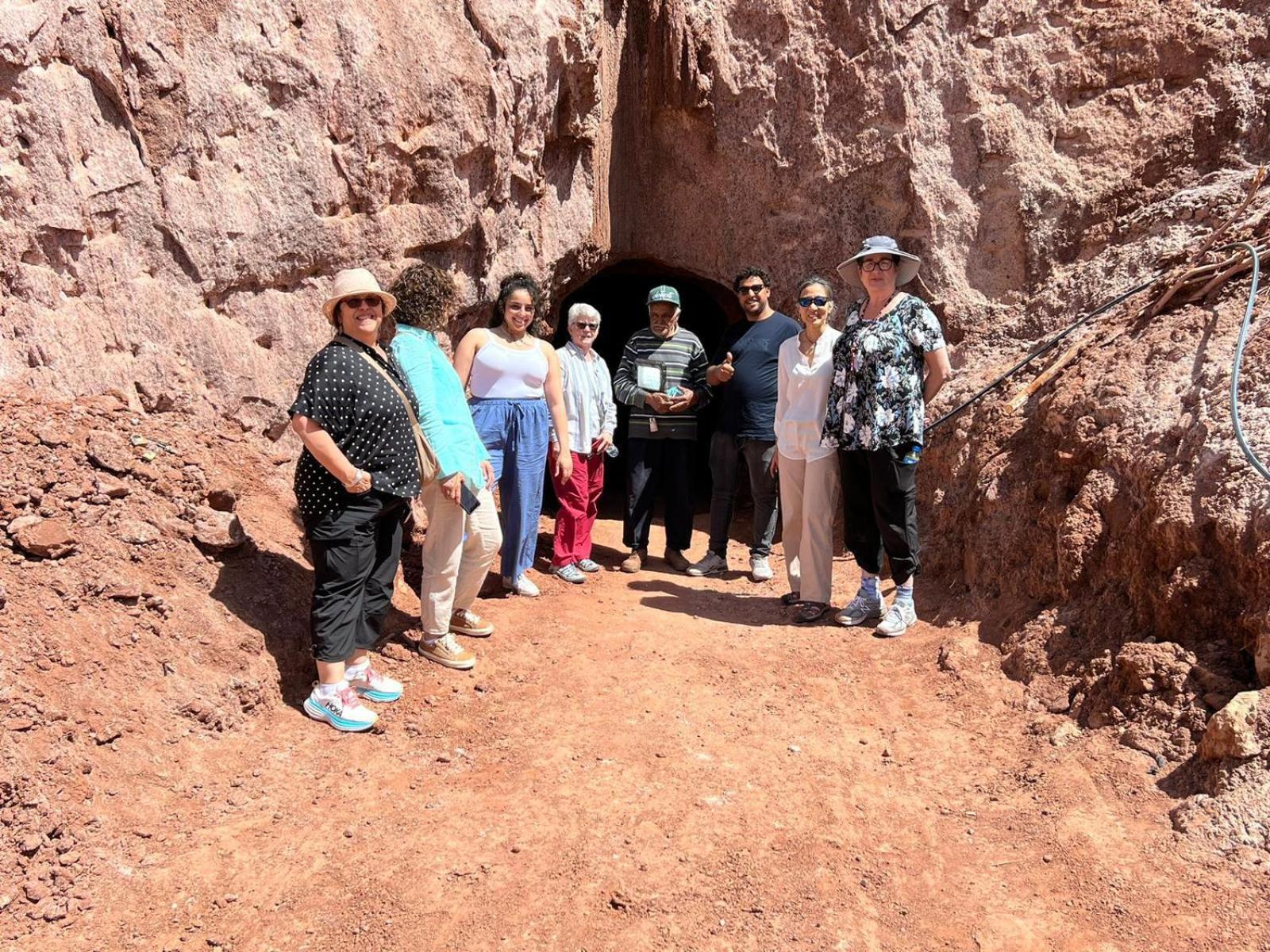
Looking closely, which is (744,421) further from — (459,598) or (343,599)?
(343,599)

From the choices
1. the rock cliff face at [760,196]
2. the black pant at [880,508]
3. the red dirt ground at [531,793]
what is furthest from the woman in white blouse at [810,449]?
the rock cliff face at [760,196]

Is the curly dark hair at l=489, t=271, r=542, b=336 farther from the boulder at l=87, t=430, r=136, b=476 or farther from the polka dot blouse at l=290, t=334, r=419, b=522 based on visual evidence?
the boulder at l=87, t=430, r=136, b=476

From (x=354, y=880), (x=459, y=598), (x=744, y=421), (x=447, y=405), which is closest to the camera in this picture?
(x=354, y=880)

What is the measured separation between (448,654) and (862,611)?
197 cm

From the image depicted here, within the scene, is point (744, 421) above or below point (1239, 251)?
below

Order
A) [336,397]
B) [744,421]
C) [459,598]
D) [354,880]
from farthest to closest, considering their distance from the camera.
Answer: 1. [744,421]
2. [459,598]
3. [336,397]
4. [354,880]

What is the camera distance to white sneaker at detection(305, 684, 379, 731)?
12.2 ft

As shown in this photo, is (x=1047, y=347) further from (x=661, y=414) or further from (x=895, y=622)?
(x=661, y=414)

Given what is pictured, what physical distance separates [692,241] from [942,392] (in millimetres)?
2053

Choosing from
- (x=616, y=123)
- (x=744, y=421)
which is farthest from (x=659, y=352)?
(x=616, y=123)

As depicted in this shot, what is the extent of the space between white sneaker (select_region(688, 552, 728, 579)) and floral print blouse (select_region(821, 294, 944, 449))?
158 cm

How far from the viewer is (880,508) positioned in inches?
180

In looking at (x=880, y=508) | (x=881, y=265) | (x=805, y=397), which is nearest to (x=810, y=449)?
(x=805, y=397)

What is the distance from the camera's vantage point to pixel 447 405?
160 inches
